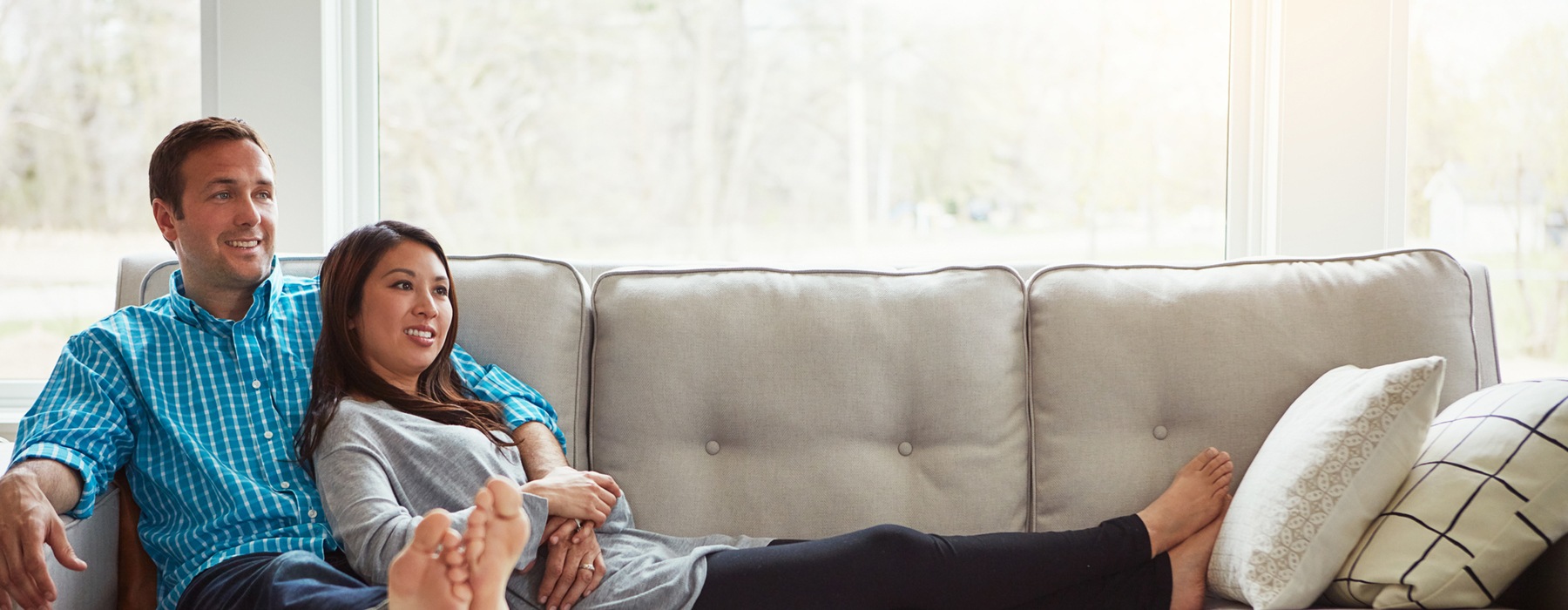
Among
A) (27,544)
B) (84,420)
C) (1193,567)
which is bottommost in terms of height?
(1193,567)

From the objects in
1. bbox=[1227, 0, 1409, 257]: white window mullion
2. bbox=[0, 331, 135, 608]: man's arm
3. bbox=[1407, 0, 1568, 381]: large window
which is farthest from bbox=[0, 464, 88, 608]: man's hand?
bbox=[1407, 0, 1568, 381]: large window

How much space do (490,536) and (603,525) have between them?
421 mm

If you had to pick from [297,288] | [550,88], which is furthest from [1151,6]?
[297,288]

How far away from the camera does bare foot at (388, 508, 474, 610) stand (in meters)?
1.05

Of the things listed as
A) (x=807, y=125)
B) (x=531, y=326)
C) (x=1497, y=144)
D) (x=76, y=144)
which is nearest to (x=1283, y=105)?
(x=1497, y=144)

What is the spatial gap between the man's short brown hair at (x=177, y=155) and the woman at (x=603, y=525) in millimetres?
237

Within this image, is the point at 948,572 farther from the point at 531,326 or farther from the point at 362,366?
the point at 362,366

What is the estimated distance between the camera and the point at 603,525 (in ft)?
4.94

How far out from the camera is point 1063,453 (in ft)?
5.32

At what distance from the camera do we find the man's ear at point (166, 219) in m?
1.56

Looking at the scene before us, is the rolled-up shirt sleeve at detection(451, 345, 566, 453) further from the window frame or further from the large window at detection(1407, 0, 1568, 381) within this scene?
the large window at detection(1407, 0, 1568, 381)

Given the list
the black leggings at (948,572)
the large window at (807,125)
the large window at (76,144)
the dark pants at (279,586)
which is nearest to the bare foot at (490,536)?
the dark pants at (279,586)

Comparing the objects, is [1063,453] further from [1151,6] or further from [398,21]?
[398,21]

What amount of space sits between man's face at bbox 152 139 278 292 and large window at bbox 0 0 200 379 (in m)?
0.91
